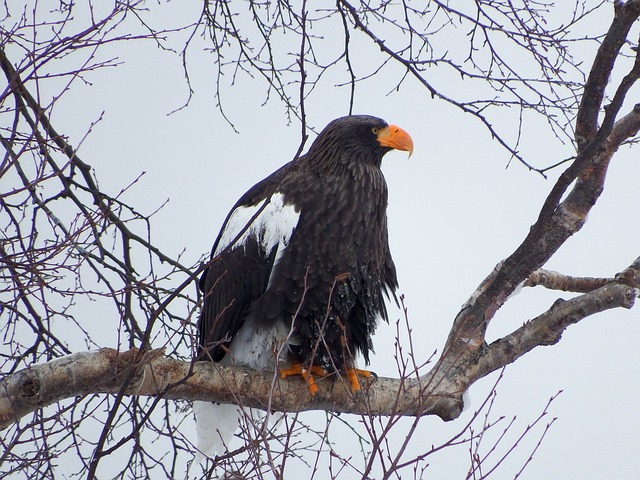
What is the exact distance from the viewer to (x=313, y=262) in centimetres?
413

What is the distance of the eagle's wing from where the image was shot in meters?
4.18

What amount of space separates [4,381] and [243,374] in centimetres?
117

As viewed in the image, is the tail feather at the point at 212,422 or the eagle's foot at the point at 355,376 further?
the tail feather at the point at 212,422

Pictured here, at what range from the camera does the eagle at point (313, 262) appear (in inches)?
163

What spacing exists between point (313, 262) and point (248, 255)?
388mm

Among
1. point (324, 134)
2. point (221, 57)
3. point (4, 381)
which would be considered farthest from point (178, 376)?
point (221, 57)

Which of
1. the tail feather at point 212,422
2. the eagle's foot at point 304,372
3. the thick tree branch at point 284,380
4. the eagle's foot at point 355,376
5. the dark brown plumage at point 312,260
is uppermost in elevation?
the dark brown plumage at point 312,260

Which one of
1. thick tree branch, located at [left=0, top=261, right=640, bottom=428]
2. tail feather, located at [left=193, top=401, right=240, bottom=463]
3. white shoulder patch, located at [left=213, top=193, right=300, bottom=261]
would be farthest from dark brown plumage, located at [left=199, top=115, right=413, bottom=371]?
tail feather, located at [left=193, top=401, right=240, bottom=463]

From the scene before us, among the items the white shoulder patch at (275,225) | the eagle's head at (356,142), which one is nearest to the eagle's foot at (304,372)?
the white shoulder patch at (275,225)

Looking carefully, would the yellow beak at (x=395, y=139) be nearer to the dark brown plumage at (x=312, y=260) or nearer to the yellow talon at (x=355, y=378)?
the dark brown plumage at (x=312, y=260)

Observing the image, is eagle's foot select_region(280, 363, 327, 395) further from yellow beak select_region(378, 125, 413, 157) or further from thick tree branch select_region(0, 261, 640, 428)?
yellow beak select_region(378, 125, 413, 157)

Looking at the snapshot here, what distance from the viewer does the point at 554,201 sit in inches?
140

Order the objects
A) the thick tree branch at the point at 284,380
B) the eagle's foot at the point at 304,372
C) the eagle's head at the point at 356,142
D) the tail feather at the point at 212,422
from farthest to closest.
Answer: the tail feather at the point at 212,422, the eagle's head at the point at 356,142, the eagle's foot at the point at 304,372, the thick tree branch at the point at 284,380

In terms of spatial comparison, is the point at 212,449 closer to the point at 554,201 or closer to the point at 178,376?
the point at 178,376
